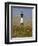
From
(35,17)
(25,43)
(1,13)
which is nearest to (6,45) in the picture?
(25,43)

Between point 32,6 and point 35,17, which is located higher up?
point 32,6

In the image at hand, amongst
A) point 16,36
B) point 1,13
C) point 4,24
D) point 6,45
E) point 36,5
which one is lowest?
point 6,45

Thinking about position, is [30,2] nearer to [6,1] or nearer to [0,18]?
[6,1]

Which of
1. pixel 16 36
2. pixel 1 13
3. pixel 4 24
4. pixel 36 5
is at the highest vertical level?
pixel 36 5

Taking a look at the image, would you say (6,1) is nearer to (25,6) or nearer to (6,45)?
(25,6)

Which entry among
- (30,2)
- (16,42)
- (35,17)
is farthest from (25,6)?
(16,42)

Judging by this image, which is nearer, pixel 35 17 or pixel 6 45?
pixel 6 45

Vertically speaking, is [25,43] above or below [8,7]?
below
